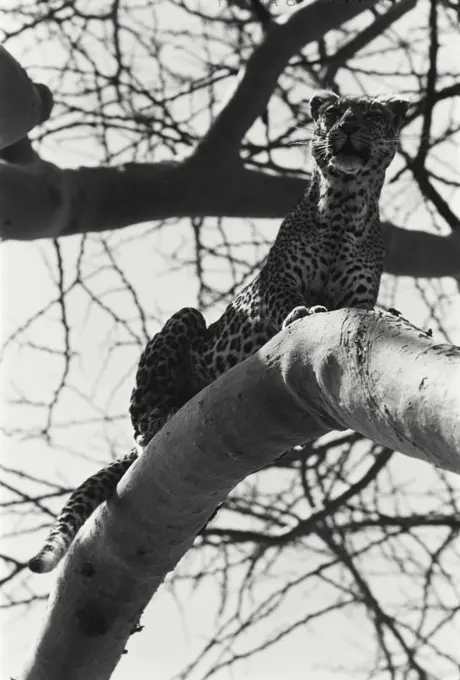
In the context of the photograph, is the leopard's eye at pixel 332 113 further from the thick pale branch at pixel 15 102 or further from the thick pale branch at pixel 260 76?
the thick pale branch at pixel 15 102

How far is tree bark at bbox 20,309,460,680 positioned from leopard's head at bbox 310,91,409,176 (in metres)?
1.68

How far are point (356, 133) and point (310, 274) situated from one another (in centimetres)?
66

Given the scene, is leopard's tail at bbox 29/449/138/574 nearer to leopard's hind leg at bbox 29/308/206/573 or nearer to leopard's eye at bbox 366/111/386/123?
leopard's hind leg at bbox 29/308/206/573

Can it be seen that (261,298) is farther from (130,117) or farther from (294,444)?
(130,117)

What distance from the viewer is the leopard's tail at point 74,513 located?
390 cm

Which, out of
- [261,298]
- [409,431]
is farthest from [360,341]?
[261,298]

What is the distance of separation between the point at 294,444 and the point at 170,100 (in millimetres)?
3887

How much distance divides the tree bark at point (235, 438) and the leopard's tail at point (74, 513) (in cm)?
17

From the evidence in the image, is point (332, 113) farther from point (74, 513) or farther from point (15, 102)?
point (74, 513)

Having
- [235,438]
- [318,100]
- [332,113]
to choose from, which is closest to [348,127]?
[332,113]

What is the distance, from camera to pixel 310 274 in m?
4.44

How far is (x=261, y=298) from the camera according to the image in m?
4.45

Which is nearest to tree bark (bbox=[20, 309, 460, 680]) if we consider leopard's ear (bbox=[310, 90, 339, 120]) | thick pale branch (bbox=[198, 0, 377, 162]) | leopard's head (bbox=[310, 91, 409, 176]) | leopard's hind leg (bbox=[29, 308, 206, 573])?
leopard's hind leg (bbox=[29, 308, 206, 573])

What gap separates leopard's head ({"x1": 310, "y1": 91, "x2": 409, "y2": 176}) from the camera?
4.38 meters
